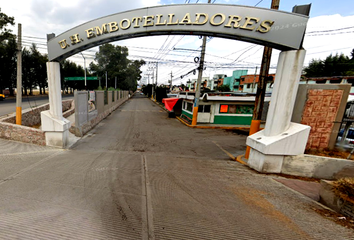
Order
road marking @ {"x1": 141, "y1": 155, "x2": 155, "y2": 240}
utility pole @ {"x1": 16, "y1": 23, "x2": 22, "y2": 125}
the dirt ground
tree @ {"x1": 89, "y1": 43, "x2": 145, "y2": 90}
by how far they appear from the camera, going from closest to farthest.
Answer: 1. road marking @ {"x1": 141, "y1": 155, "x2": 155, "y2": 240}
2. the dirt ground
3. utility pole @ {"x1": 16, "y1": 23, "x2": 22, "y2": 125}
4. tree @ {"x1": 89, "y1": 43, "x2": 145, "y2": 90}

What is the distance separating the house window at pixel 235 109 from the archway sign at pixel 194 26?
938 centimetres

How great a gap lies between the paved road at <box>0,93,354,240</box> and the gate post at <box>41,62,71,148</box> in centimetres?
81

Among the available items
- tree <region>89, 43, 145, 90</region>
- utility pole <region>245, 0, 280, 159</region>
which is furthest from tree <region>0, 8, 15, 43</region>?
utility pole <region>245, 0, 280, 159</region>

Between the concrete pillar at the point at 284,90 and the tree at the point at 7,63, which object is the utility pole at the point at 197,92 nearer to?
the concrete pillar at the point at 284,90

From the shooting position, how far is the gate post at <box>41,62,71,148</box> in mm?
5801

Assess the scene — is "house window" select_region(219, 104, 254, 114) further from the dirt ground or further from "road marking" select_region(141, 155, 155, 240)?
"road marking" select_region(141, 155, 155, 240)

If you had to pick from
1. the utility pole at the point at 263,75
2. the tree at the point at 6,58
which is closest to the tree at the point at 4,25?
the tree at the point at 6,58

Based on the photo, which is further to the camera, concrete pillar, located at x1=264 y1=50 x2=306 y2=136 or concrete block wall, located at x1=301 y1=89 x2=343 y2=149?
concrete block wall, located at x1=301 y1=89 x2=343 y2=149

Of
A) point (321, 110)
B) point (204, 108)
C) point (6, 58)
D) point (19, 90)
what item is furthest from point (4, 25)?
point (321, 110)

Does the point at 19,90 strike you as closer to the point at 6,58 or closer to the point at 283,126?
the point at 283,126

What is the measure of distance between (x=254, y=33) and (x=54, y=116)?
7.49 m

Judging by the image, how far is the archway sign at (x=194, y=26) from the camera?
4469 mm

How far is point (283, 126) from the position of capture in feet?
16.0

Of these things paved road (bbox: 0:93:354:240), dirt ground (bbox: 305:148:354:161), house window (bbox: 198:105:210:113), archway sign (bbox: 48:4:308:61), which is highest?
archway sign (bbox: 48:4:308:61)
